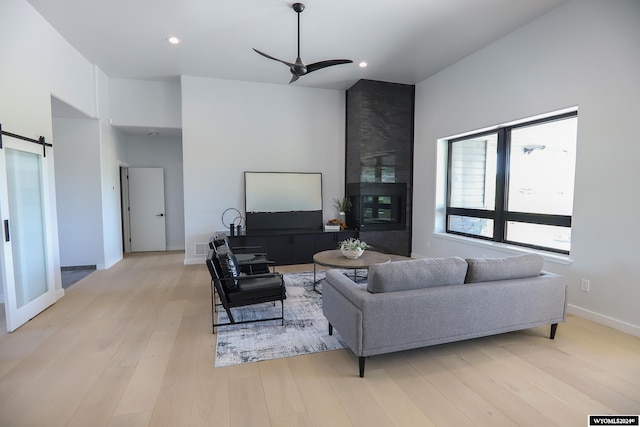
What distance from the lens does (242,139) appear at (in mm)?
5898

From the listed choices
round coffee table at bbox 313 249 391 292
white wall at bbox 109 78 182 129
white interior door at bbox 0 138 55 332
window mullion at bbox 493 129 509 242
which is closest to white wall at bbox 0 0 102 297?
white interior door at bbox 0 138 55 332

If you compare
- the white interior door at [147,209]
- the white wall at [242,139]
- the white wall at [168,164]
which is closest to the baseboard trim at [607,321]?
the white wall at [242,139]

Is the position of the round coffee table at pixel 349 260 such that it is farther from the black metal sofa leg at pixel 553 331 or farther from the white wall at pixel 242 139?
the white wall at pixel 242 139

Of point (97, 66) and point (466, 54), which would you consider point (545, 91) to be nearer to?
point (466, 54)

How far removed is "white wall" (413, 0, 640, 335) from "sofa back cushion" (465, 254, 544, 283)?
0.99m

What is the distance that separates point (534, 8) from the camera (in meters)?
3.50

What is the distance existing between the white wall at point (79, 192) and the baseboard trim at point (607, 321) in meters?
6.98

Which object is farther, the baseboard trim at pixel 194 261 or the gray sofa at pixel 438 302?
the baseboard trim at pixel 194 261

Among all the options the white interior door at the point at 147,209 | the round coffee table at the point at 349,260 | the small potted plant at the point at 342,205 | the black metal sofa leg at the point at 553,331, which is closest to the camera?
the black metal sofa leg at the point at 553,331

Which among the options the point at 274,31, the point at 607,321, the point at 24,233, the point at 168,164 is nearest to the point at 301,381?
the point at 607,321

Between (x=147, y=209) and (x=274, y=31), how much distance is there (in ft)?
16.2

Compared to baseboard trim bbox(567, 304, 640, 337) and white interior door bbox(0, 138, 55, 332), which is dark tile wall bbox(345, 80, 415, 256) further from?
white interior door bbox(0, 138, 55, 332)

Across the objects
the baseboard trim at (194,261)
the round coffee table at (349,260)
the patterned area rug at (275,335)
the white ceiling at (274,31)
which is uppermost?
the white ceiling at (274,31)

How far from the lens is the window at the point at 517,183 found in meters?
3.72
